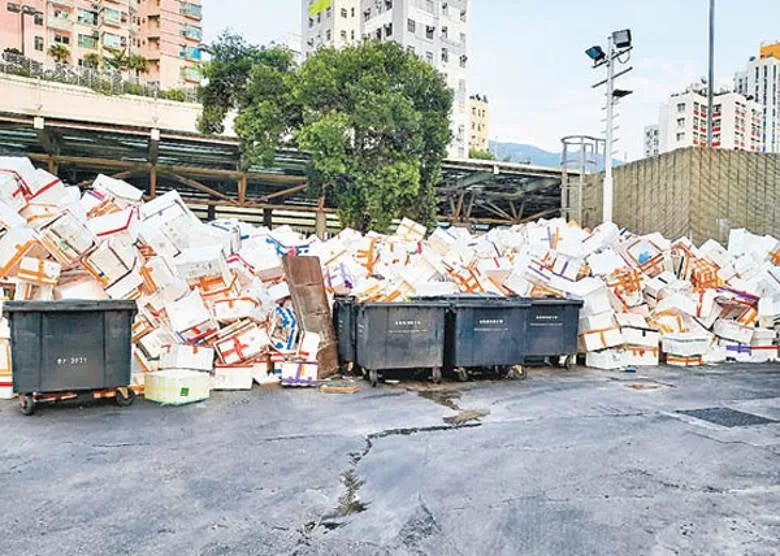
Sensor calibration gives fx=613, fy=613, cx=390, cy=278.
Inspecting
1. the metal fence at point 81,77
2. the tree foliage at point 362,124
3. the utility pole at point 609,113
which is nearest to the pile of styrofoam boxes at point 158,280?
the utility pole at point 609,113

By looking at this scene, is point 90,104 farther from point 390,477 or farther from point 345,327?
point 390,477

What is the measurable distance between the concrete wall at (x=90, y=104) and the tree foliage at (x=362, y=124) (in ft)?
25.6

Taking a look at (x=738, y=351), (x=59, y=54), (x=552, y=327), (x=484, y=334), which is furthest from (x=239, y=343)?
(x=59, y=54)

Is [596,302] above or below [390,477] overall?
Answer: above

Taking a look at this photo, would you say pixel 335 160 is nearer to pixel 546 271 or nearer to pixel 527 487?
pixel 546 271

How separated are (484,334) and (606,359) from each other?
7.74 feet

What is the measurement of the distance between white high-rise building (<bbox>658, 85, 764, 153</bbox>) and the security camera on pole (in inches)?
1858

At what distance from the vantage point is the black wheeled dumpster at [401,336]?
754 cm

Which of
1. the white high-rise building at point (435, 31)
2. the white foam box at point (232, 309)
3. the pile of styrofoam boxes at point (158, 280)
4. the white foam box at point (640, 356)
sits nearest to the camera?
the pile of styrofoam boxes at point (158, 280)

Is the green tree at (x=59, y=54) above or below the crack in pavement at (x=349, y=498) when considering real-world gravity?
above

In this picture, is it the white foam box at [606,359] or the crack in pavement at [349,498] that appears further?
the white foam box at [606,359]

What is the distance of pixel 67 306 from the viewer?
5.94 metres

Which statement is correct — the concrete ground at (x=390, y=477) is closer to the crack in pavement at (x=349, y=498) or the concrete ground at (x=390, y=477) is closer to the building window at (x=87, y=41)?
the crack in pavement at (x=349, y=498)

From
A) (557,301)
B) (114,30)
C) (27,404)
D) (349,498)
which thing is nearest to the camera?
(349,498)
